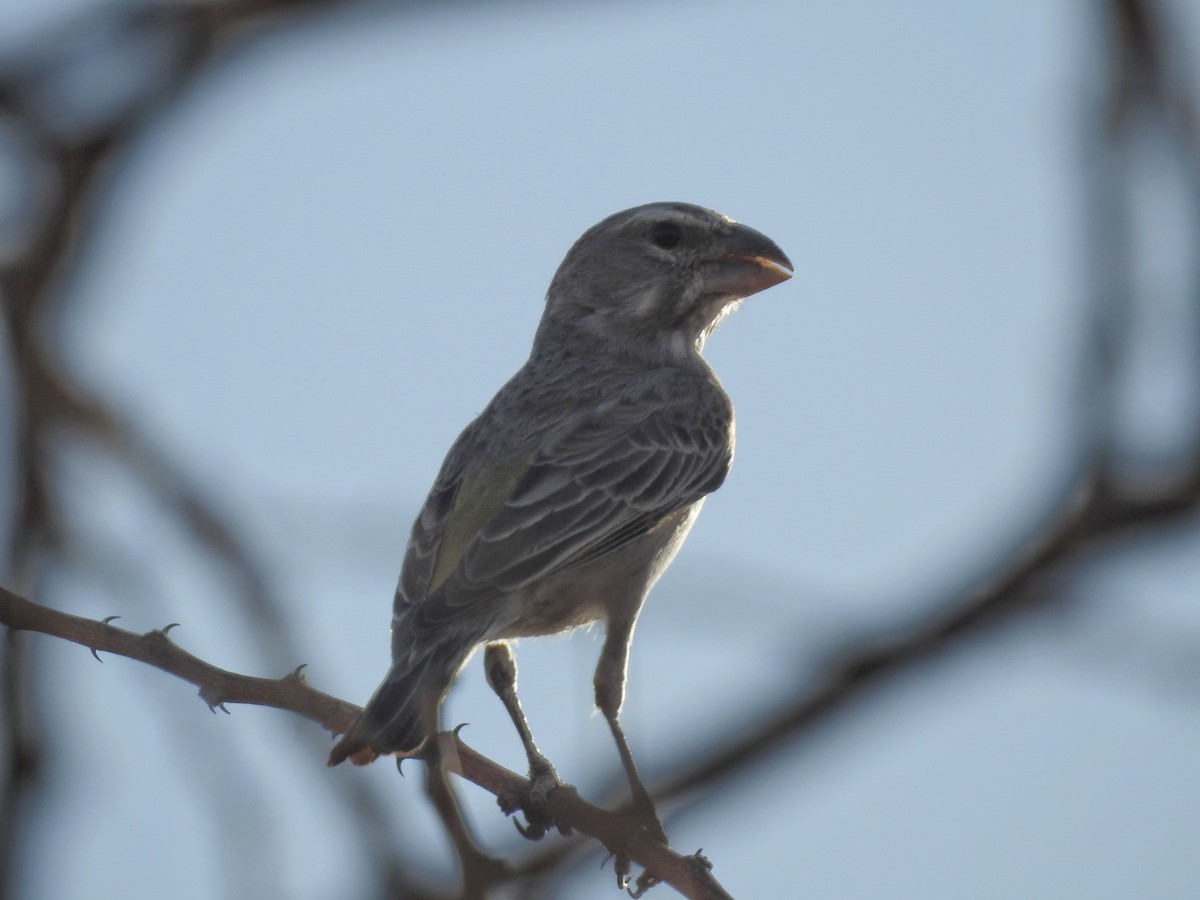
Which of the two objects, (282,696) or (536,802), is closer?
(282,696)

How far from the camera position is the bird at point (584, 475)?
5.72 metres

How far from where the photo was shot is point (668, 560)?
6777 millimetres

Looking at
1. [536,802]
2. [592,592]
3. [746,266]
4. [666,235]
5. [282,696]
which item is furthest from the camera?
[666,235]

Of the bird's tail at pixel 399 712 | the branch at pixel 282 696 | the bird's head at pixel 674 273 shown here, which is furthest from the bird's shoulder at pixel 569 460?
the branch at pixel 282 696

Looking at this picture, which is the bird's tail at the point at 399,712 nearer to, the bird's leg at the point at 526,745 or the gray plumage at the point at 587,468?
the gray plumage at the point at 587,468

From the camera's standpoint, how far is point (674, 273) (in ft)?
26.0

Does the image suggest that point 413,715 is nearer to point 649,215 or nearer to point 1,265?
point 1,265

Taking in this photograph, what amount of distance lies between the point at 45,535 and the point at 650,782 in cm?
313

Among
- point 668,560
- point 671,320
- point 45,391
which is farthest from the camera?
point 671,320

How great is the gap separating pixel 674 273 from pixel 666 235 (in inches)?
8.9

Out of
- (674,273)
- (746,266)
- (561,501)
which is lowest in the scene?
(561,501)

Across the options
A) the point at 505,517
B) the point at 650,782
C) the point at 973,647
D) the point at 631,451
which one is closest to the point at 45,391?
the point at 505,517

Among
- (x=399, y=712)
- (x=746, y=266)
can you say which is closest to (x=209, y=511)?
(x=399, y=712)

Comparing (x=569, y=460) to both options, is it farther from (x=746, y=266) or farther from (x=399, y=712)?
(x=399, y=712)
